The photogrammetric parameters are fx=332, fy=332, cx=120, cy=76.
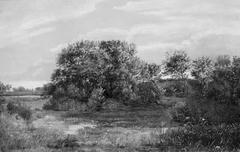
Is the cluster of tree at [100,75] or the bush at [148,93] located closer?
the cluster of tree at [100,75]

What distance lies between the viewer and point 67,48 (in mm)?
28438

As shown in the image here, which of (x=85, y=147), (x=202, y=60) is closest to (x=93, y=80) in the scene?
(x=85, y=147)

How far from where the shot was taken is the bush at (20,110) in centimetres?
1530

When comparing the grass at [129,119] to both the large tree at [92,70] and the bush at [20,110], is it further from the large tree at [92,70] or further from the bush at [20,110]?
the large tree at [92,70]

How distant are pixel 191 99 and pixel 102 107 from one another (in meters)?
13.4

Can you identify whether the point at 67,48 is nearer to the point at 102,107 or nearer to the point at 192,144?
the point at 102,107

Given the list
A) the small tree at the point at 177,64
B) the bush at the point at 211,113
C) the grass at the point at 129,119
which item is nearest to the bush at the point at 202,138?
the bush at the point at 211,113

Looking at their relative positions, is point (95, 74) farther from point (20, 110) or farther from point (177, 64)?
point (177, 64)

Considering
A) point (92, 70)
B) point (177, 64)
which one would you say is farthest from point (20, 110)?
point (177, 64)

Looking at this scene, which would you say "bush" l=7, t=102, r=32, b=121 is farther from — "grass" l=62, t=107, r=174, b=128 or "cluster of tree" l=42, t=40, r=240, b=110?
"cluster of tree" l=42, t=40, r=240, b=110

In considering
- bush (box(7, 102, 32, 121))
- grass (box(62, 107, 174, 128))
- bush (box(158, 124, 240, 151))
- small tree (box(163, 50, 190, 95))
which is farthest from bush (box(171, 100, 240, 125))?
small tree (box(163, 50, 190, 95))

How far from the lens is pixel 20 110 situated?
15477 millimetres

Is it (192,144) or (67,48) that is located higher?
(67,48)

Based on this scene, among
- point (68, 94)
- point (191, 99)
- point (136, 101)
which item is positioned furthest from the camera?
point (136, 101)
